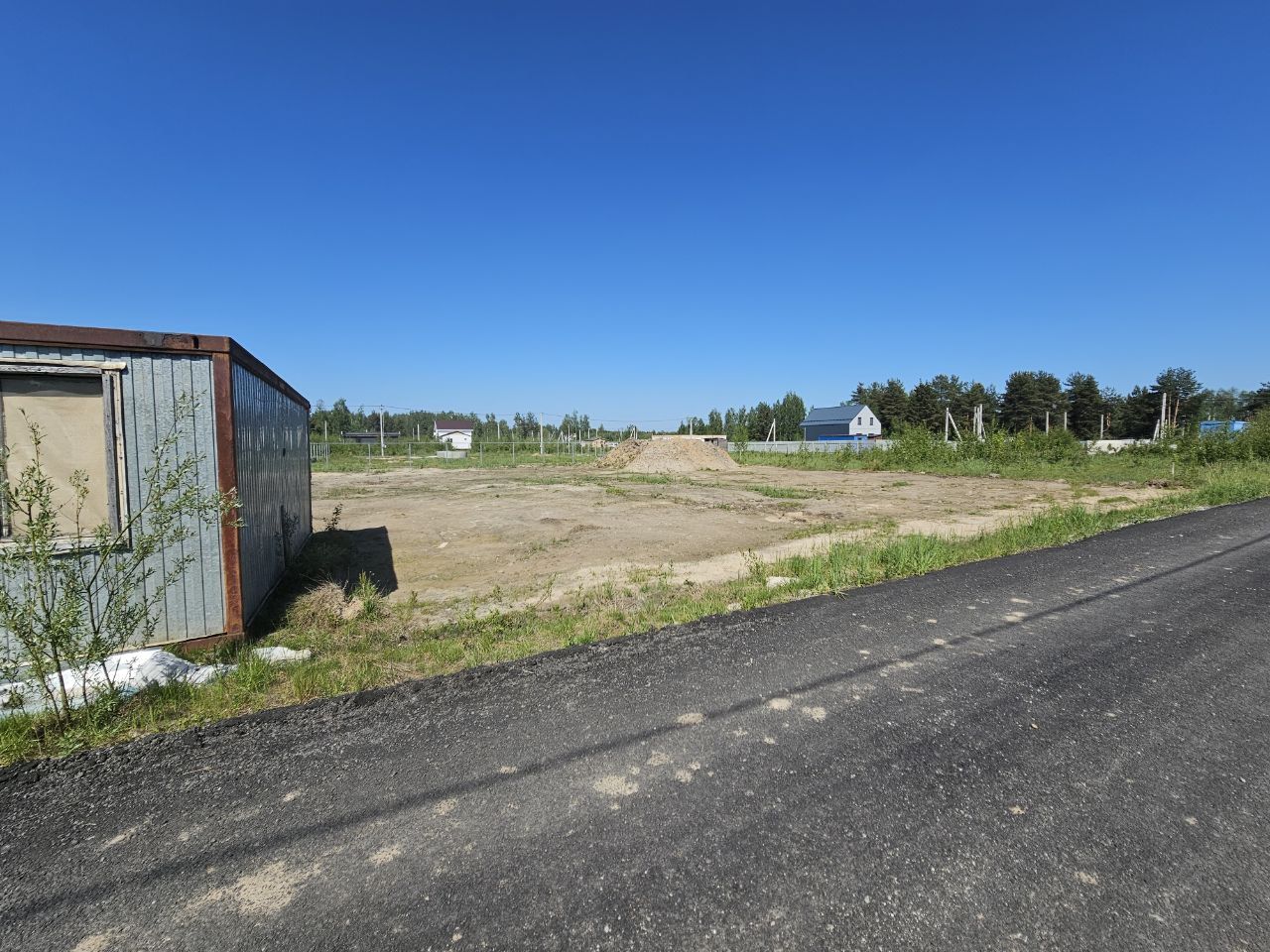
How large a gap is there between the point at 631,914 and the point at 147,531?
14.8ft

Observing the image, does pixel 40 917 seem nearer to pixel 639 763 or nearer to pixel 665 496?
pixel 639 763

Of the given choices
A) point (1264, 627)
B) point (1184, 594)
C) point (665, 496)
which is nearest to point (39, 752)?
point (1264, 627)

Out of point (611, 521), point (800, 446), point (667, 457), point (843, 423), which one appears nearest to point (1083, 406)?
point (843, 423)

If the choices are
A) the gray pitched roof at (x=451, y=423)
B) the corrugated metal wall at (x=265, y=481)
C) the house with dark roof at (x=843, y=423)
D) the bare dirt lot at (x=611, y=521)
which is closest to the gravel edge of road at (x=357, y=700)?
the corrugated metal wall at (x=265, y=481)

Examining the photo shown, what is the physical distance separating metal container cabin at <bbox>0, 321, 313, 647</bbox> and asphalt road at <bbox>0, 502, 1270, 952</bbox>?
1.99 m

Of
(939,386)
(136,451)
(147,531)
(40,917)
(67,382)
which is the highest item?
(939,386)

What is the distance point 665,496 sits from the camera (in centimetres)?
1706

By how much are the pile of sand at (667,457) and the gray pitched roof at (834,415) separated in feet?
123

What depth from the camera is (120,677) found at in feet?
11.9

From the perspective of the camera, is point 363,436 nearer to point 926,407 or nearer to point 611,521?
point 611,521

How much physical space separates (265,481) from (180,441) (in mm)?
1864

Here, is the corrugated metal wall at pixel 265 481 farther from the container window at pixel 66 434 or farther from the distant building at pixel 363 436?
the distant building at pixel 363 436

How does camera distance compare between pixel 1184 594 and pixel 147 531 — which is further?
pixel 1184 594

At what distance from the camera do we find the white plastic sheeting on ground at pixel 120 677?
3.26m
